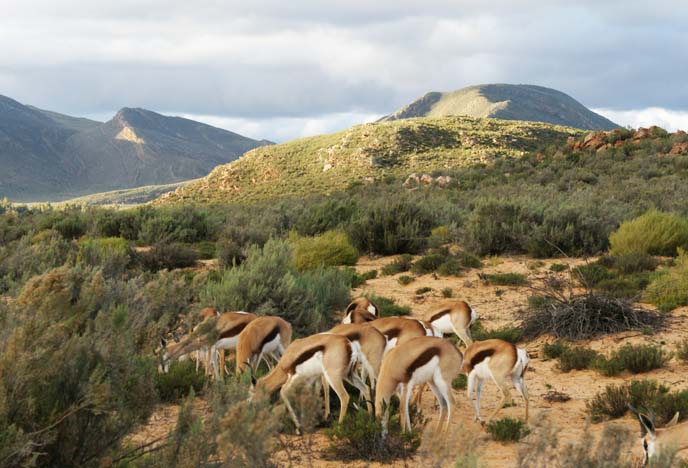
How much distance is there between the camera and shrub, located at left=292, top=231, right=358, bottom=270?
16797 mm

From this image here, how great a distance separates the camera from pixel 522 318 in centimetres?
1148

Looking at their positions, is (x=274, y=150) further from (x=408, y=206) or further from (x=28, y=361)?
(x=28, y=361)

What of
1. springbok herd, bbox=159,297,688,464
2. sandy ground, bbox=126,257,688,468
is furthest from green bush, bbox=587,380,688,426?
springbok herd, bbox=159,297,688,464

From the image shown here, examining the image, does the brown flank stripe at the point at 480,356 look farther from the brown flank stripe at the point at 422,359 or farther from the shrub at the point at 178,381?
the shrub at the point at 178,381

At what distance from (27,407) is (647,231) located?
15.4 meters

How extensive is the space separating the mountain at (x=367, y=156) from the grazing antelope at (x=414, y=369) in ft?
161

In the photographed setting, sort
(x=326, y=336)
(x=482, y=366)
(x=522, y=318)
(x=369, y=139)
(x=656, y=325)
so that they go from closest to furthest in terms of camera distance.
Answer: (x=326, y=336)
(x=482, y=366)
(x=656, y=325)
(x=522, y=318)
(x=369, y=139)

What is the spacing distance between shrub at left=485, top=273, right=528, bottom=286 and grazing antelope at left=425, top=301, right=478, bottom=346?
5.22m

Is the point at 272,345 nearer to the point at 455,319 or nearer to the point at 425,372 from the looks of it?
the point at 425,372

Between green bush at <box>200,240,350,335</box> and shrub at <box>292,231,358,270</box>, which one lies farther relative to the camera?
shrub at <box>292,231,358,270</box>

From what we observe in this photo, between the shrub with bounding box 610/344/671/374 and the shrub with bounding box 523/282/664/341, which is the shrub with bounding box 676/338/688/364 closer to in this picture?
the shrub with bounding box 610/344/671/374

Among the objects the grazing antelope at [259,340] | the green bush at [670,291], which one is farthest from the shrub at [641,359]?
the grazing antelope at [259,340]

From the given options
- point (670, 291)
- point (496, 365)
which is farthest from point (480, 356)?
point (670, 291)

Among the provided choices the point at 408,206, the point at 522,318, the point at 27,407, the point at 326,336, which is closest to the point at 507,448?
the point at 326,336
